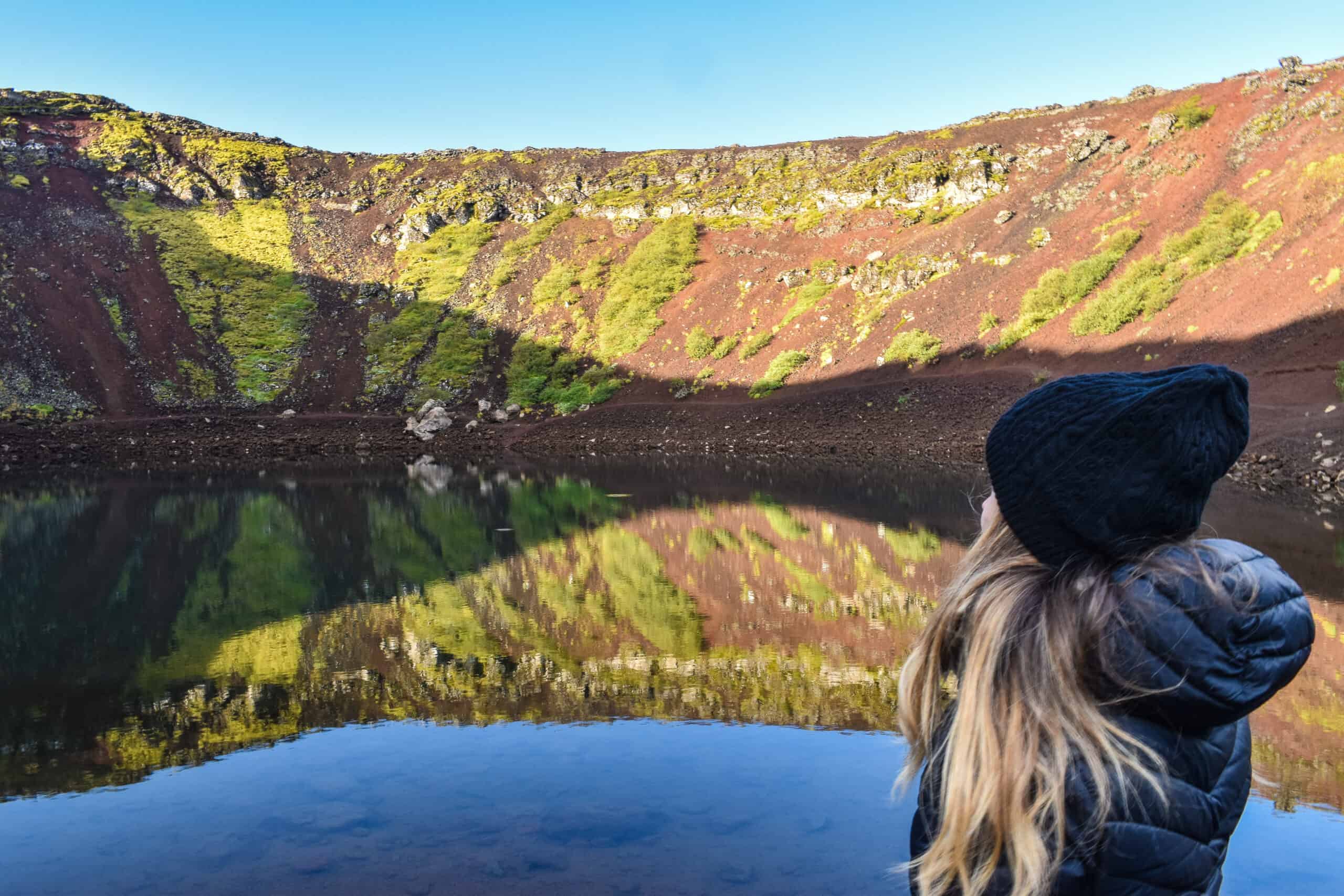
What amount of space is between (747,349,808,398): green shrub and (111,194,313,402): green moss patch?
2695cm

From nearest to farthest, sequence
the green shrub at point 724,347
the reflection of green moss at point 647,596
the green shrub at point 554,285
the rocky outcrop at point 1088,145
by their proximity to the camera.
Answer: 1. the reflection of green moss at point 647,596
2. the rocky outcrop at point 1088,145
3. the green shrub at point 724,347
4. the green shrub at point 554,285

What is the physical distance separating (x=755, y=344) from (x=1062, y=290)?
14211mm

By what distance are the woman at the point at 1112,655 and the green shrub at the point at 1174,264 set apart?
3562 centimetres

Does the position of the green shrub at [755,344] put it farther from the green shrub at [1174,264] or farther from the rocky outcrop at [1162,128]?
the rocky outcrop at [1162,128]

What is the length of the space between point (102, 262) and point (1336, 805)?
6685cm

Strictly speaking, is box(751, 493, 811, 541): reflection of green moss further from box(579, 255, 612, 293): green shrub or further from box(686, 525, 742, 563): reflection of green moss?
box(579, 255, 612, 293): green shrub

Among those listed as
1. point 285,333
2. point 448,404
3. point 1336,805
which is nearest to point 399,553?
point 1336,805

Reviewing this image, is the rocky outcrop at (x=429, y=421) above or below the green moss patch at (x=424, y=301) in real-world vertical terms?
below

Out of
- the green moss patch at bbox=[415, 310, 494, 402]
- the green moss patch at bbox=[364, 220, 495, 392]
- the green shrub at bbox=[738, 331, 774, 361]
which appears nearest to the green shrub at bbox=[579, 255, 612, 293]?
the green moss patch at bbox=[415, 310, 494, 402]

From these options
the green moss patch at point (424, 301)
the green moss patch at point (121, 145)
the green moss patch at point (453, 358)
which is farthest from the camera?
the green moss patch at point (121, 145)

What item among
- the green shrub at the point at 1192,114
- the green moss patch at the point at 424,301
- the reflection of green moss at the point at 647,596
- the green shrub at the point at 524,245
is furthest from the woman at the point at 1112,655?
the green shrub at the point at 524,245

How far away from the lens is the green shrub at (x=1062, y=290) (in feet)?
124

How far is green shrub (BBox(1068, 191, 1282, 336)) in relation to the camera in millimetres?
33688

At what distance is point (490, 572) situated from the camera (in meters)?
15.7
